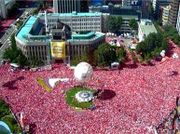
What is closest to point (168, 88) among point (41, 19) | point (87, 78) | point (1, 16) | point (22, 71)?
point (87, 78)

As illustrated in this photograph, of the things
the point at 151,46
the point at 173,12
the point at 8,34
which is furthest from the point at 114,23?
the point at 8,34

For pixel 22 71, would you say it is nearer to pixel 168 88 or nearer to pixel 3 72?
pixel 3 72

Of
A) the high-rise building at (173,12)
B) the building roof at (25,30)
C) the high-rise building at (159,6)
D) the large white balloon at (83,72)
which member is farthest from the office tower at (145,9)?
the large white balloon at (83,72)

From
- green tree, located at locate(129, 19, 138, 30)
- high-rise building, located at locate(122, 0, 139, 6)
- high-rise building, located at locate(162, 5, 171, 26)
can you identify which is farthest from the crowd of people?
high-rise building, located at locate(122, 0, 139, 6)

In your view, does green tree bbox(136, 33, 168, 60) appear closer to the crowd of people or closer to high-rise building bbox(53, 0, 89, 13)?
the crowd of people

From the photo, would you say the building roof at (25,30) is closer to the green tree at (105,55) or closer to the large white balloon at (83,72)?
the green tree at (105,55)

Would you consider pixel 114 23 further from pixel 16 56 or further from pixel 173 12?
pixel 16 56
